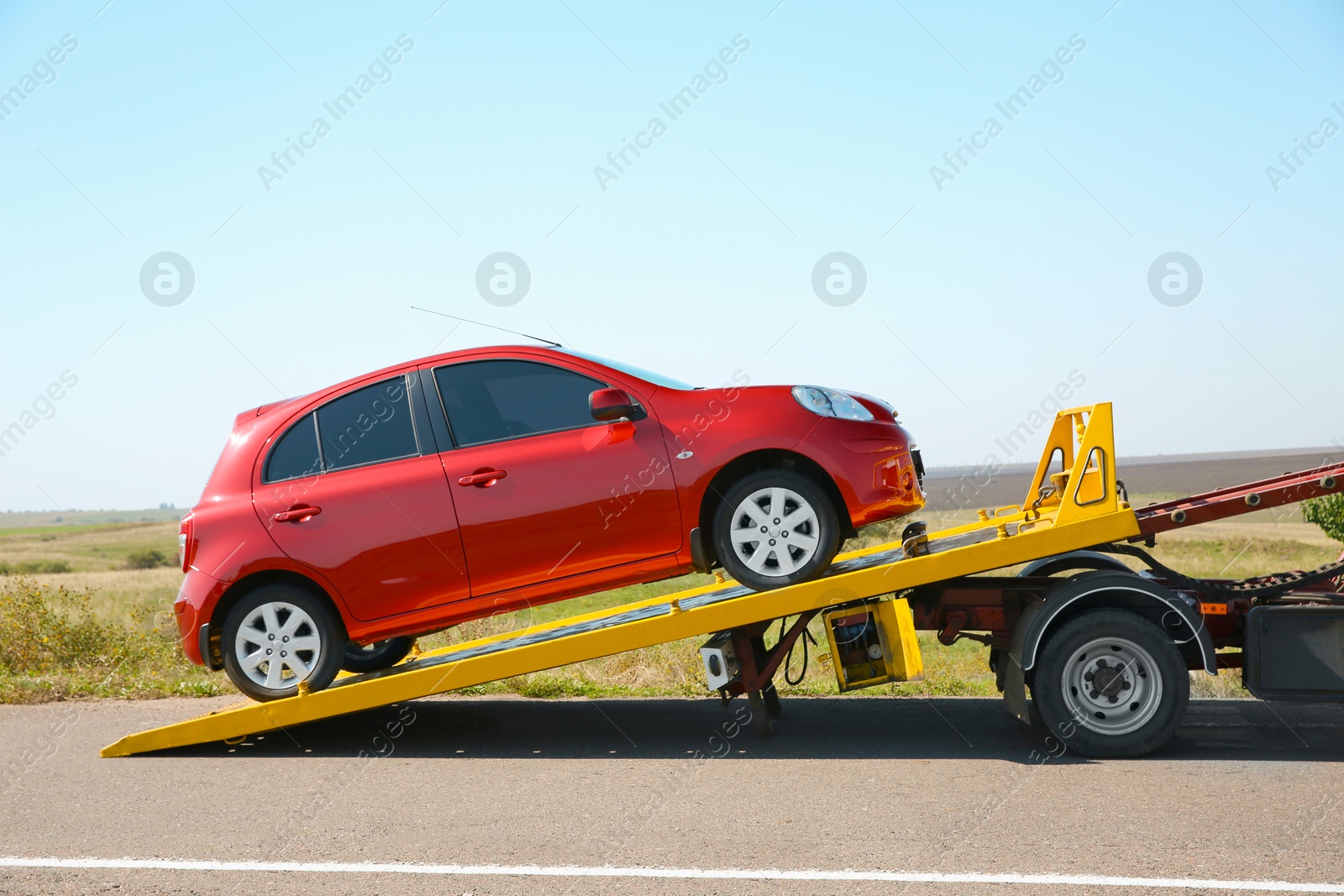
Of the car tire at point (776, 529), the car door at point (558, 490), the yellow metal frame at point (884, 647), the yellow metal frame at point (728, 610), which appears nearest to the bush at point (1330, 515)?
the yellow metal frame at point (728, 610)

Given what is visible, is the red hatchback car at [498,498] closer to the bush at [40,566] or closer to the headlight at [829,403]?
the headlight at [829,403]

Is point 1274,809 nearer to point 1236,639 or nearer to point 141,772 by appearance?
point 1236,639

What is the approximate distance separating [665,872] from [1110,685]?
291cm

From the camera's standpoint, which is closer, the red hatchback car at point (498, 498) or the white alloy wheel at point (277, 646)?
the red hatchback car at point (498, 498)

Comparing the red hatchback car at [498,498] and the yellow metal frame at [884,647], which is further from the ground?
the red hatchback car at [498,498]

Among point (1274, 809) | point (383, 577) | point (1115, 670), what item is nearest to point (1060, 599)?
point (1115, 670)

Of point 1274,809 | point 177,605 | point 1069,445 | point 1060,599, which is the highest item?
point 1069,445

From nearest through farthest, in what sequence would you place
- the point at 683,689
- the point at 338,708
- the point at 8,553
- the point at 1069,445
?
the point at 338,708
the point at 1069,445
the point at 683,689
the point at 8,553

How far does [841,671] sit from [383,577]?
8.98 ft

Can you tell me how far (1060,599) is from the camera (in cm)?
557

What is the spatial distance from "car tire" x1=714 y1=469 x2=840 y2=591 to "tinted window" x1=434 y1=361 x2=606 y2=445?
999mm

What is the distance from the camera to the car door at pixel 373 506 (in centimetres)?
595

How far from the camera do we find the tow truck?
550 centimetres

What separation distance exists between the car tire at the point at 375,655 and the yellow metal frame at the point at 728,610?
88 cm
